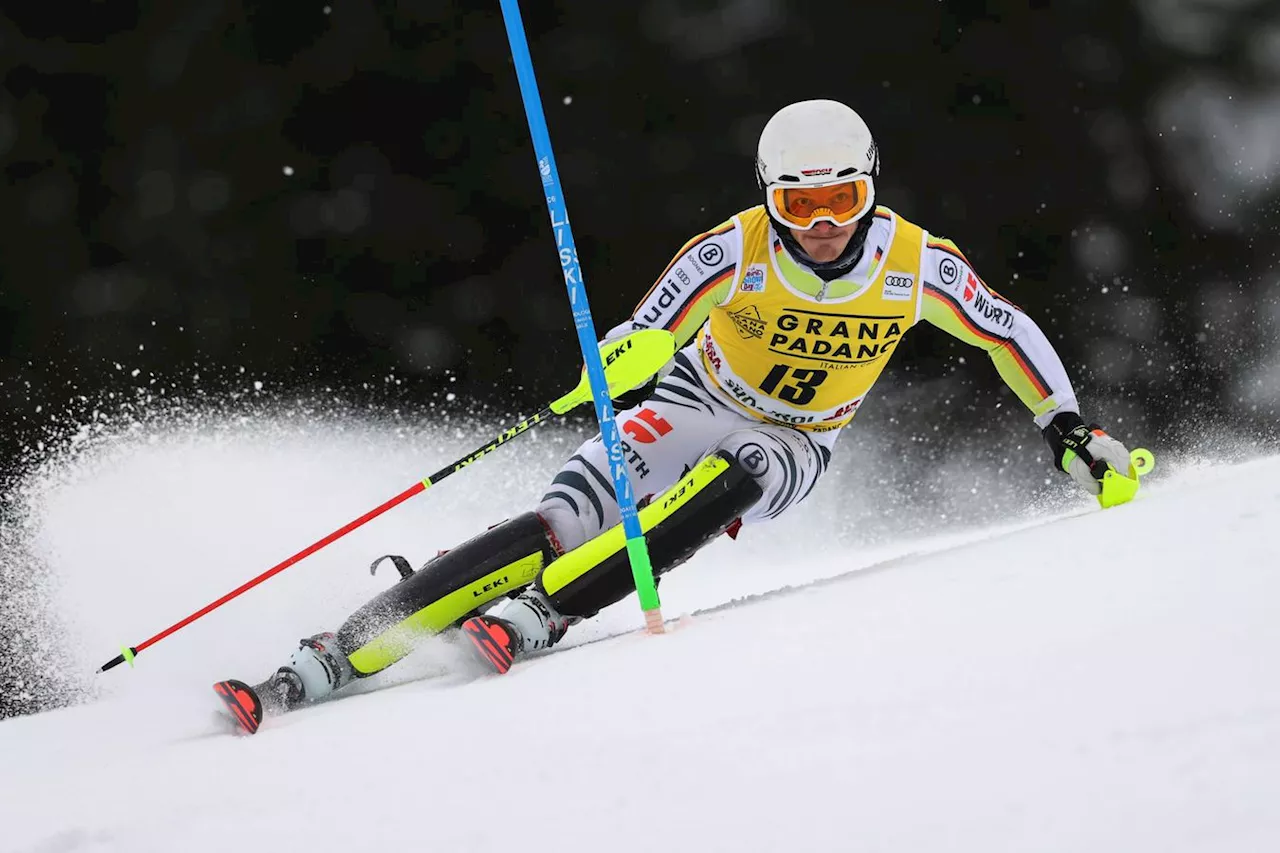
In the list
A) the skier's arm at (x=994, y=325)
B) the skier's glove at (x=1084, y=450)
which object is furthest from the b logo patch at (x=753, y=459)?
the skier's glove at (x=1084, y=450)

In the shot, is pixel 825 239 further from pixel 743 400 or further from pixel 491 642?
pixel 491 642

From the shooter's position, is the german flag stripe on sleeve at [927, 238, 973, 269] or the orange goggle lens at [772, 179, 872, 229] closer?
the orange goggle lens at [772, 179, 872, 229]

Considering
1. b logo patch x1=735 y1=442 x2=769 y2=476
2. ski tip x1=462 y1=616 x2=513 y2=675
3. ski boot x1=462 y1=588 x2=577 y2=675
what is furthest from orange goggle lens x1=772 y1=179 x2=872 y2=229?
ski tip x1=462 y1=616 x2=513 y2=675

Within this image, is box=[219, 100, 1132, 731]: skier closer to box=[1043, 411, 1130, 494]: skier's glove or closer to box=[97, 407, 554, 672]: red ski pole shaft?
box=[1043, 411, 1130, 494]: skier's glove

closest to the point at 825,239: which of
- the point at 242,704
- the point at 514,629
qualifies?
the point at 514,629

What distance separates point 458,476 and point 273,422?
3.22 ft

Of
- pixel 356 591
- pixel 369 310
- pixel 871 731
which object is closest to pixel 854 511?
pixel 369 310

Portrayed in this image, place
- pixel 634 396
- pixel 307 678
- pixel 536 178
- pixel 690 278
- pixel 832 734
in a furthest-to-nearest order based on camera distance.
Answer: pixel 536 178
pixel 690 278
pixel 634 396
pixel 307 678
pixel 832 734

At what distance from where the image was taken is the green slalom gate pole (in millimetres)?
2629

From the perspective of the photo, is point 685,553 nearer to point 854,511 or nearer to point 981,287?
point 981,287

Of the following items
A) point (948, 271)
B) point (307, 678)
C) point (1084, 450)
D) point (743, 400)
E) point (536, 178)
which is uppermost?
point (536, 178)

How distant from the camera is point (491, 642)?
101 inches

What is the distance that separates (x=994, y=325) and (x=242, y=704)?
7.78ft

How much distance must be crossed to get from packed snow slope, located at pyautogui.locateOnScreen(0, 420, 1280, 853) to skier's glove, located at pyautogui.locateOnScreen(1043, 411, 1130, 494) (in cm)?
33
